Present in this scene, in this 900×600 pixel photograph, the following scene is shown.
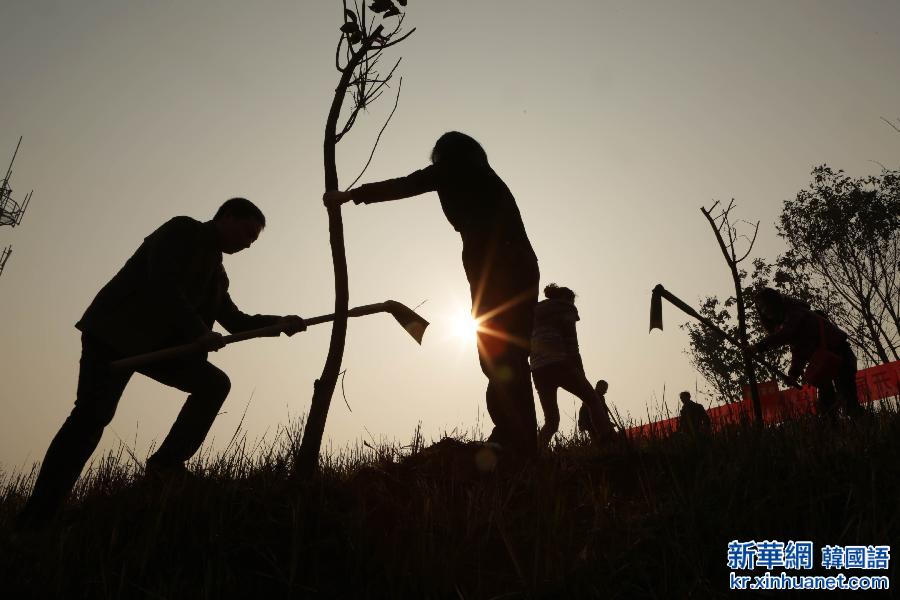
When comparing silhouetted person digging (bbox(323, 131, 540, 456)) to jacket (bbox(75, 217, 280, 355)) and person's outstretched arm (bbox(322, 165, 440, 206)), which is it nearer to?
person's outstretched arm (bbox(322, 165, 440, 206))

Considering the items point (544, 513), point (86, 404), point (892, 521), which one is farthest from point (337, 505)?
point (892, 521)

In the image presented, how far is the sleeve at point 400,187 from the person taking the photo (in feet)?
9.96

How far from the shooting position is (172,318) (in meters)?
2.98

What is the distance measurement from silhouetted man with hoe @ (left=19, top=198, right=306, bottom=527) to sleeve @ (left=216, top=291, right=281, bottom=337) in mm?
330

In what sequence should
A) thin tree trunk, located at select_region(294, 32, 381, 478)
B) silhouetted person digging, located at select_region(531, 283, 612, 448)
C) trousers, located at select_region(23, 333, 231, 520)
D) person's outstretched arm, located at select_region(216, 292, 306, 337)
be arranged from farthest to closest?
silhouetted person digging, located at select_region(531, 283, 612, 448), person's outstretched arm, located at select_region(216, 292, 306, 337), thin tree trunk, located at select_region(294, 32, 381, 478), trousers, located at select_region(23, 333, 231, 520)

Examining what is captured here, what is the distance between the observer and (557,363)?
545cm

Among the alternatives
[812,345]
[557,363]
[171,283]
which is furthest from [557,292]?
[171,283]

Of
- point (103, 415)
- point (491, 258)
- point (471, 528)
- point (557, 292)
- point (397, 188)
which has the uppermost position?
point (557, 292)

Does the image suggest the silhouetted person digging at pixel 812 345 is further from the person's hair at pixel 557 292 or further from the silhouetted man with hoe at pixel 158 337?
the silhouetted man with hoe at pixel 158 337

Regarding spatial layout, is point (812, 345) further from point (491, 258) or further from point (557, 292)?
point (491, 258)

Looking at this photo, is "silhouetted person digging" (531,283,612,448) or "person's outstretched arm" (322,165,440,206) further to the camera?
"silhouetted person digging" (531,283,612,448)

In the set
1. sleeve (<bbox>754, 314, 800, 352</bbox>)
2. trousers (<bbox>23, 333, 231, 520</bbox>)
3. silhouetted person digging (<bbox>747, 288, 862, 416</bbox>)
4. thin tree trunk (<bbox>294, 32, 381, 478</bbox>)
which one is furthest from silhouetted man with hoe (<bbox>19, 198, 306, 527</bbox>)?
sleeve (<bbox>754, 314, 800, 352</bbox>)

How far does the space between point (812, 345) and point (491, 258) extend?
3492 mm

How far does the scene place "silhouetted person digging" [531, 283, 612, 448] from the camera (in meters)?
5.44
